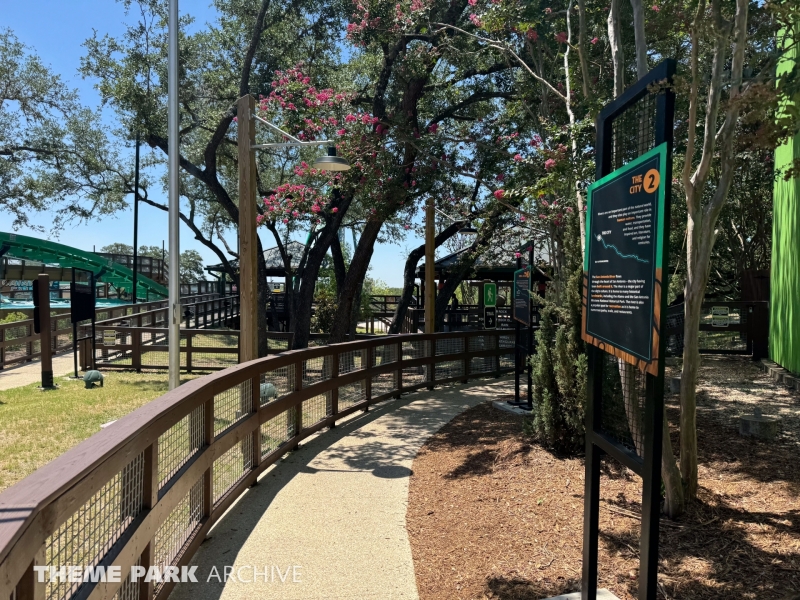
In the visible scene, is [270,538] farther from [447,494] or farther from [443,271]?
[443,271]

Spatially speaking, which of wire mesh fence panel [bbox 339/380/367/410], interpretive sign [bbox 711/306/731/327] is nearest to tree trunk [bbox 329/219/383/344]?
wire mesh fence panel [bbox 339/380/367/410]

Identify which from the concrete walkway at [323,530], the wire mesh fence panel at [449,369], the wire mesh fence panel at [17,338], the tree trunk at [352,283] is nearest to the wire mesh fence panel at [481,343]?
the wire mesh fence panel at [449,369]

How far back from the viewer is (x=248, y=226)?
6.82 metres

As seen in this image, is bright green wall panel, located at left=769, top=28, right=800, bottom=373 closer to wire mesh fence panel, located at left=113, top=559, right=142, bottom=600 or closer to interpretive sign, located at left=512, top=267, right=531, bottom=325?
interpretive sign, located at left=512, top=267, right=531, bottom=325

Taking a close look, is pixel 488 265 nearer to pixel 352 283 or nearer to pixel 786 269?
pixel 352 283

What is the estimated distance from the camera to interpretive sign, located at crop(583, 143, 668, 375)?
6.84 feet

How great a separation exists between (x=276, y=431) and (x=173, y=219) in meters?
2.48

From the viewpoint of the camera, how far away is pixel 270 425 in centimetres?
581

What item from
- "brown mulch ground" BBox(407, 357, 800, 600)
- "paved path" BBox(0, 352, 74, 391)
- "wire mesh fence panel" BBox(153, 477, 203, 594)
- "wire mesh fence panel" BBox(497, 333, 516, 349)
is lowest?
"paved path" BBox(0, 352, 74, 391)

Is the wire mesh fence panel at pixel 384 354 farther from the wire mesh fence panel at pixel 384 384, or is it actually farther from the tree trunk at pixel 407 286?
the tree trunk at pixel 407 286

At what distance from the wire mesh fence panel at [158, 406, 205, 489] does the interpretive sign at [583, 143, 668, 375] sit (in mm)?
2215

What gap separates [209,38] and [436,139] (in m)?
8.47

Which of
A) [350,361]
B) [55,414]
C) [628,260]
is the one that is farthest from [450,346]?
[628,260]

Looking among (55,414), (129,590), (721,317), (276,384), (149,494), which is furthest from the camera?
(721,317)
